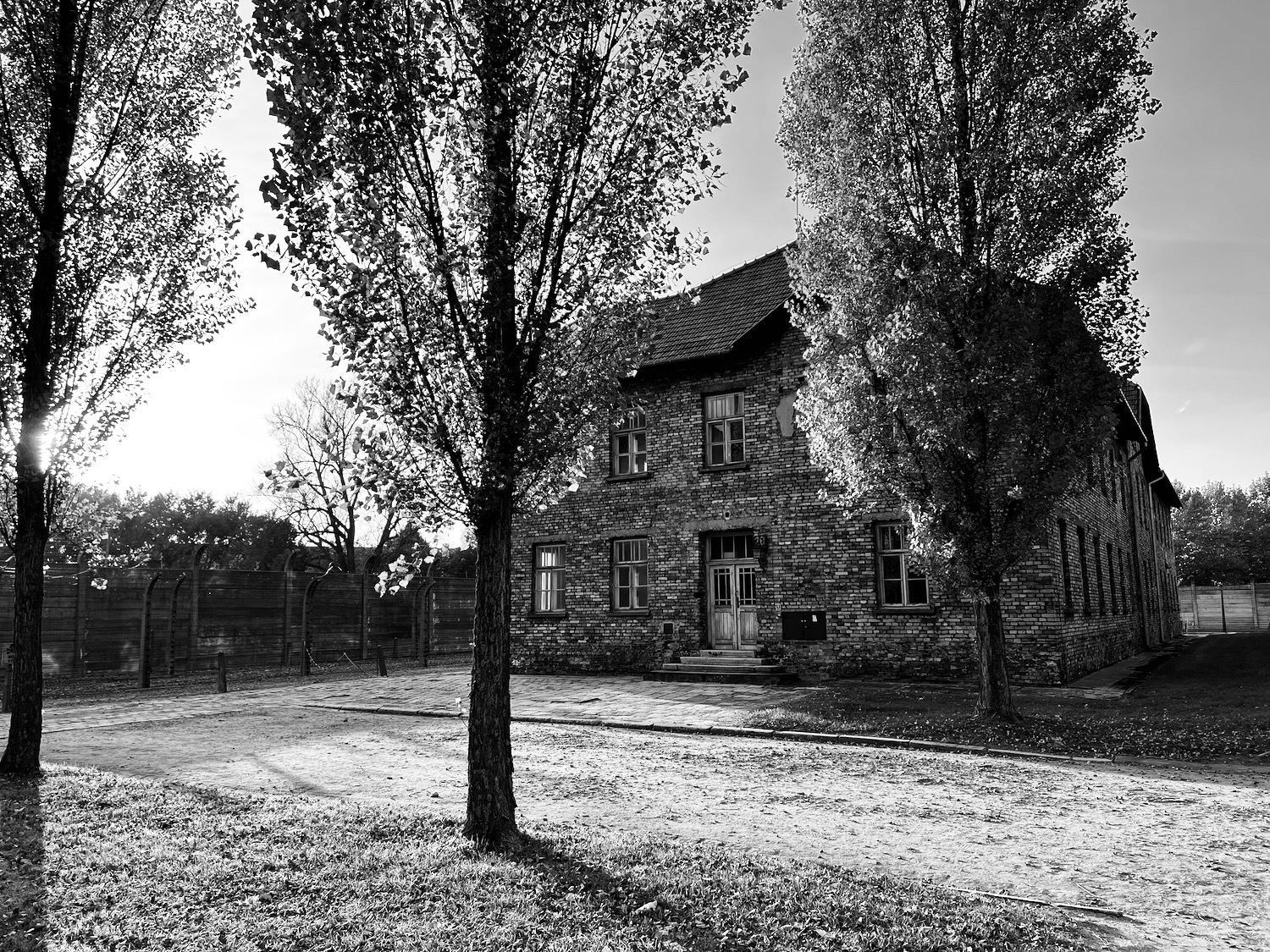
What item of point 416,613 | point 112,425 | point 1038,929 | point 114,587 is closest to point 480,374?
point 1038,929

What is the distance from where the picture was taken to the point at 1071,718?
11859 mm

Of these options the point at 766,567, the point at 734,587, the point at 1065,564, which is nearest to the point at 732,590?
the point at 734,587

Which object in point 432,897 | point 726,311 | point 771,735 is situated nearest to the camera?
point 432,897

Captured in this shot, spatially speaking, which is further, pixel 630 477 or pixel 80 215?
pixel 630 477

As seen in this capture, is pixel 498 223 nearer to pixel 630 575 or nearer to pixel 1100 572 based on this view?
pixel 630 575

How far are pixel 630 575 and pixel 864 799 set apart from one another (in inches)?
536

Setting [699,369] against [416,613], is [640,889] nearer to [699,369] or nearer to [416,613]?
[699,369]

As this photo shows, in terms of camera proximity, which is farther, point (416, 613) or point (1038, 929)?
point (416, 613)

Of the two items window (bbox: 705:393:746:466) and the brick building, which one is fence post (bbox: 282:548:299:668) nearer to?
the brick building

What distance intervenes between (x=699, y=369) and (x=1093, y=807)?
14313 mm

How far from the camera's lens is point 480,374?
21.1 feet

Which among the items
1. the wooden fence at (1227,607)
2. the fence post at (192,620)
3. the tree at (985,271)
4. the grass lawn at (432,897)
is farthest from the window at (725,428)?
the wooden fence at (1227,607)

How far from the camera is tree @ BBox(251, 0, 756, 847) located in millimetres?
5977

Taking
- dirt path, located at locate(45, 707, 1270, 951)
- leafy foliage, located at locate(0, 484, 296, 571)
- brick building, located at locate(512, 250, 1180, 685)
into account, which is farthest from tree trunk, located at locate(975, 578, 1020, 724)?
leafy foliage, located at locate(0, 484, 296, 571)
